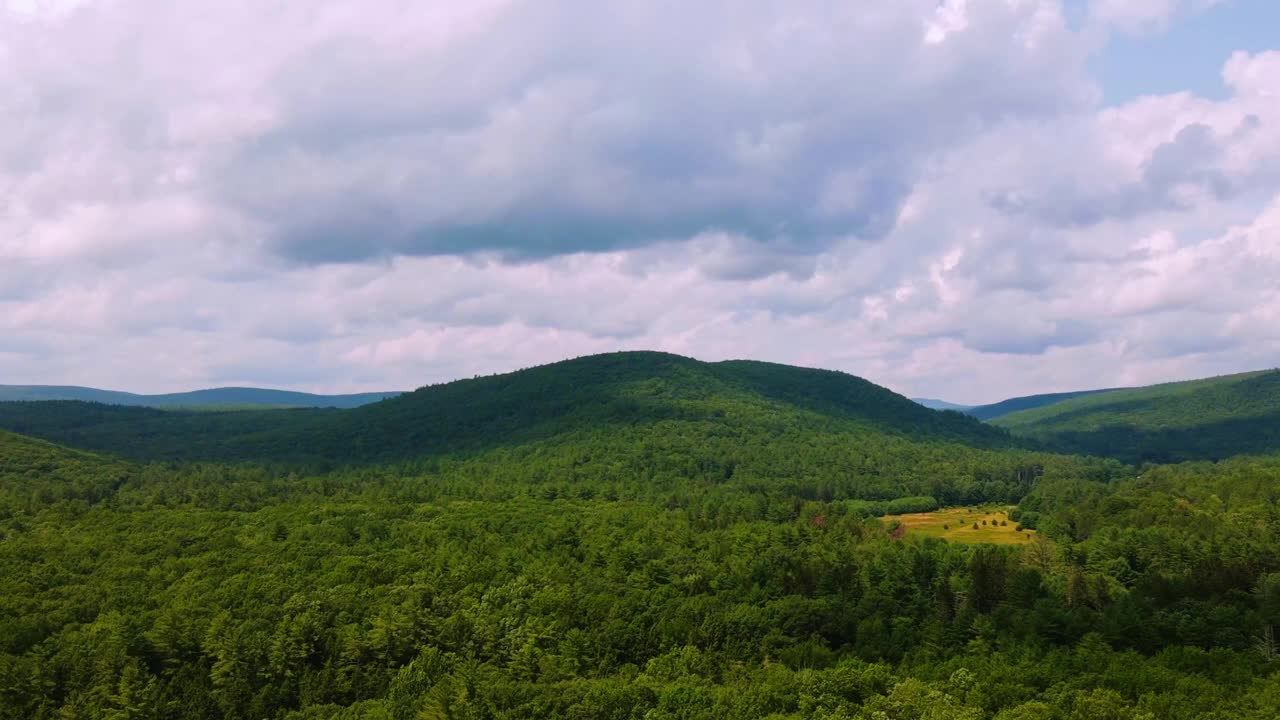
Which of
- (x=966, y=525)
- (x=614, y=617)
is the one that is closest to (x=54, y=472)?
(x=614, y=617)

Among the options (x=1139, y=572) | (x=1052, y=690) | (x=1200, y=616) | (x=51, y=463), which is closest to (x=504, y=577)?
(x=1052, y=690)

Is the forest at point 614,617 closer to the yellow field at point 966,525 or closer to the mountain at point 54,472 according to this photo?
the yellow field at point 966,525

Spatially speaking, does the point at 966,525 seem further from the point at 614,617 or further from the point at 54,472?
the point at 54,472

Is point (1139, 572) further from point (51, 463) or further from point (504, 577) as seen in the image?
point (51, 463)

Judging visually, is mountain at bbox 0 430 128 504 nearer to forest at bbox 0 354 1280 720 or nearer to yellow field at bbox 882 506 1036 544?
forest at bbox 0 354 1280 720

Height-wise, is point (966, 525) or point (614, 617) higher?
point (614, 617)

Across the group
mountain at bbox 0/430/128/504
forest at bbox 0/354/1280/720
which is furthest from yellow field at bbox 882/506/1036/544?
mountain at bbox 0/430/128/504

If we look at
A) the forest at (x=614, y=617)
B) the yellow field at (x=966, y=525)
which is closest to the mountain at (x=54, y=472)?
the forest at (x=614, y=617)

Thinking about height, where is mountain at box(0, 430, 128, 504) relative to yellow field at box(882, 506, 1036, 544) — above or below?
above
